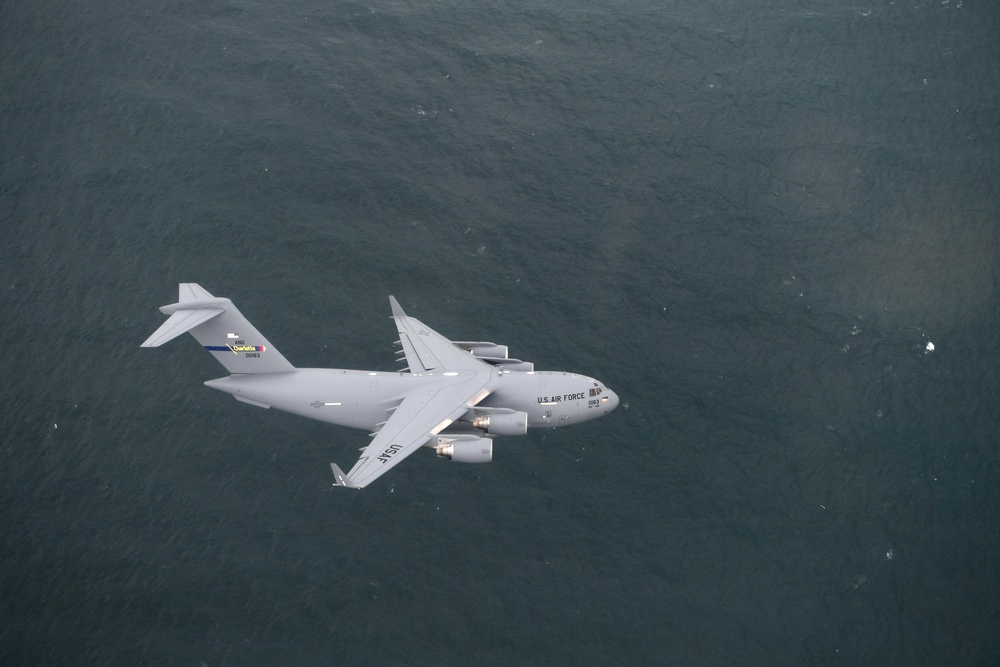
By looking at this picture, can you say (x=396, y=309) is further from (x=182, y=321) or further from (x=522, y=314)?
(x=182, y=321)

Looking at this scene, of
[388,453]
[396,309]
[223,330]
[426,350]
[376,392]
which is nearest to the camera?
[388,453]

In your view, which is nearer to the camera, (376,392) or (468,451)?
(468,451)

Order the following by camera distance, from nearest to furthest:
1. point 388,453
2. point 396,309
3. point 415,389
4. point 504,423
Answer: point 388,453, point 504,423, point 415,389, point 396,309

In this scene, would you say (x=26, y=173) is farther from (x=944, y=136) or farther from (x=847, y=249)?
(x=944, y=136)

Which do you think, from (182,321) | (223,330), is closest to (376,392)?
(223,330)

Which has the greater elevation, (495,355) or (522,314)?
(522,314)

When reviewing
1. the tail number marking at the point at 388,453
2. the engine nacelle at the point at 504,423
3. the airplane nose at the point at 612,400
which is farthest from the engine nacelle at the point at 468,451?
the airplane nose at the point at 612,400

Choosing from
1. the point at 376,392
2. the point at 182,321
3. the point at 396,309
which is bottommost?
the point at 376,392
